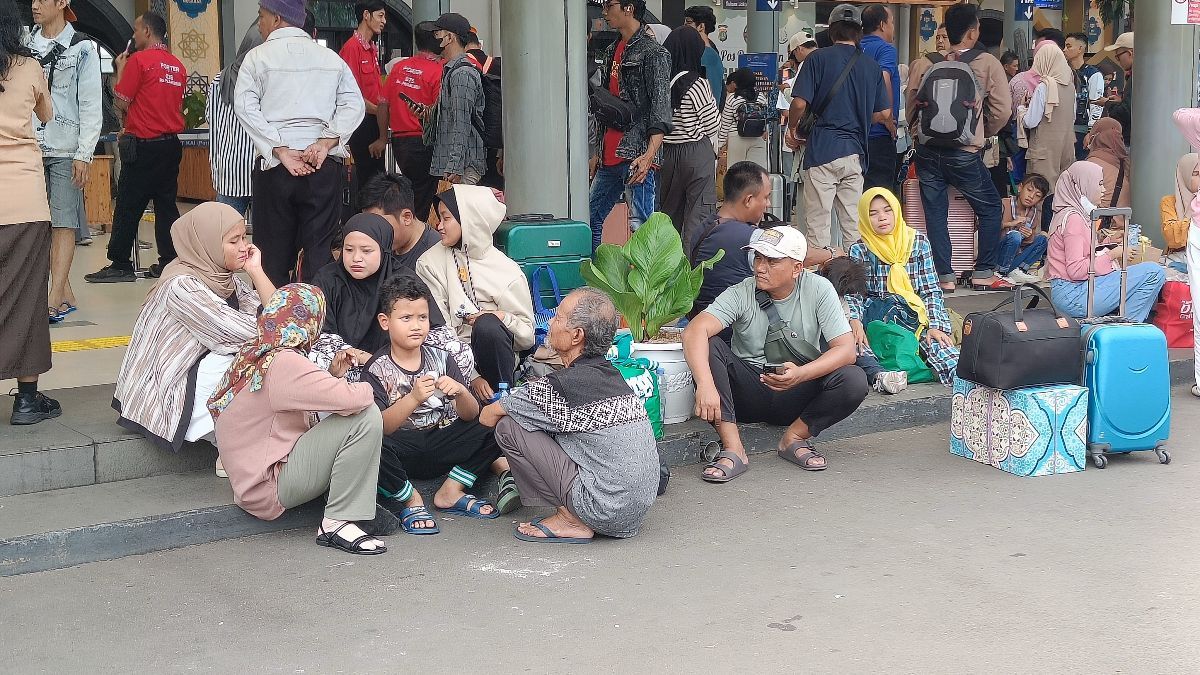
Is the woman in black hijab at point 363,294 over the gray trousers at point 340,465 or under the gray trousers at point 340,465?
over

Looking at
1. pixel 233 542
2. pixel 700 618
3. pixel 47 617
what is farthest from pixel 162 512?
pixel 700 618

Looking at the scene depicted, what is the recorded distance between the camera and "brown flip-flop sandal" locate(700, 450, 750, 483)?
5695mm

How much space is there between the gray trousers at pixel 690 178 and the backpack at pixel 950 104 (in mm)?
1686

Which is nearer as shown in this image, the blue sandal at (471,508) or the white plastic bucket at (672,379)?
the blue sandal at (471,508)

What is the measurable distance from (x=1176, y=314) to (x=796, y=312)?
3219mm

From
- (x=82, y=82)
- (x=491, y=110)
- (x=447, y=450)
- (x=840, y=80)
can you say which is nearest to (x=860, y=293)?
(x=447, y=450)

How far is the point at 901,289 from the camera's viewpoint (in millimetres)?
7027

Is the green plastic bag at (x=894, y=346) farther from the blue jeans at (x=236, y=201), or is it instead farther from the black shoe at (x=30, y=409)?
the black shoe at (x=30, y=409)

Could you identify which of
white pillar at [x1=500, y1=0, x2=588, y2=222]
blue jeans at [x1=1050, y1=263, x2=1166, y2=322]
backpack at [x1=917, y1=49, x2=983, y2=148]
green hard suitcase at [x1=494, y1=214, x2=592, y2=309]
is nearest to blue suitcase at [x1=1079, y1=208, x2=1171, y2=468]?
blue jeans at [x1=1050, y1=263, x2=1166, y2=322]

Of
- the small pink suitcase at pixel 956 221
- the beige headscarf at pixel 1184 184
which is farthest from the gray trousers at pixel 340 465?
the small pink suitcase at pixel 956 221

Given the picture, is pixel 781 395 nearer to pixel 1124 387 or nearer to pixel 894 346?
pixel 894 346

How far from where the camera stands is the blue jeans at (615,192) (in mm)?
8836

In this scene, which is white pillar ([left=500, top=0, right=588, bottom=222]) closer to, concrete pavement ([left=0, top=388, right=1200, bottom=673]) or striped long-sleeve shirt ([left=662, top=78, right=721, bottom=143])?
striped long-sleeve shirt ([left=662, top=78, right=721, bottom=143])

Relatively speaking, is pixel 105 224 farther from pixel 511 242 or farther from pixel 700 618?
pixel 700 618
